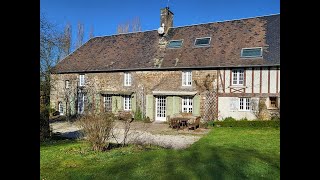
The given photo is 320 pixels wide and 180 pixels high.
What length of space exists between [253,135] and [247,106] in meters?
4.56

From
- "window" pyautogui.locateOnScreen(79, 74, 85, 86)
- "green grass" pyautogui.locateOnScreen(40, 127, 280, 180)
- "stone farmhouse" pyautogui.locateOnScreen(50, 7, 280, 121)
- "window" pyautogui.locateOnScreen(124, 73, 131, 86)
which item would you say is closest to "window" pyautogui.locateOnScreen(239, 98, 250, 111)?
"stone farmhouse" pyautogui.locateOnScreen(50, 7, 280, 121)

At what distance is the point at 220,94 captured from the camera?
19844mm

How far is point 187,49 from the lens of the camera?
22891mm

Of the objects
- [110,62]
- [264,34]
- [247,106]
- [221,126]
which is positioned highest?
[264,34]

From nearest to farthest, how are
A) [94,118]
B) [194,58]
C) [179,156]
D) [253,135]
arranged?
[179,156] → [94,118] → [253,135] → [194,58]

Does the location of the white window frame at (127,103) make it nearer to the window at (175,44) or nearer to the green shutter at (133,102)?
the green shutter at (133,102)

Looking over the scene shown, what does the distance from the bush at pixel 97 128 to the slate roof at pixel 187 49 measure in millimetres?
11651

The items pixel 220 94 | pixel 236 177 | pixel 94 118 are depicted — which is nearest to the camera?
pixel 236 177

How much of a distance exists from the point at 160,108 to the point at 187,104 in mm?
2500

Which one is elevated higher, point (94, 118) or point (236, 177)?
point (94, 118)

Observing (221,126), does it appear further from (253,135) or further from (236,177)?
(236,177)

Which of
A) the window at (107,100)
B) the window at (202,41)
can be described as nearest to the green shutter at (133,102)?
the window at (107,100)

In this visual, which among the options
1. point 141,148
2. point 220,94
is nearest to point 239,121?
point 220,94

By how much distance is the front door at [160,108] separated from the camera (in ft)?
72.3
